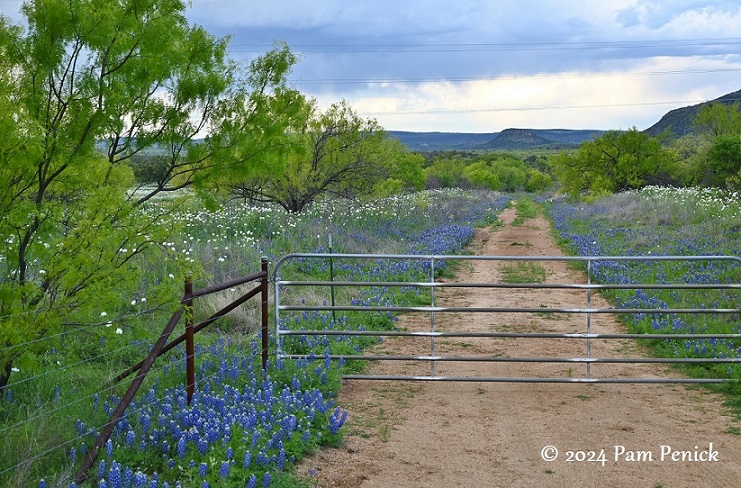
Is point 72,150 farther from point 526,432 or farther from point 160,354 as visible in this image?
point 526,432

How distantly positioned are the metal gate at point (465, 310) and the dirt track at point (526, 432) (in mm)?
212

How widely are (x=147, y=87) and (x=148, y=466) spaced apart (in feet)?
11.6

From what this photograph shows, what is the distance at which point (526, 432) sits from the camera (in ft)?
23.4

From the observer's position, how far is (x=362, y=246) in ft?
61.0

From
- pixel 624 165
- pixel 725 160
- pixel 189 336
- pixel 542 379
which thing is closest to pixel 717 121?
pixel 624 165

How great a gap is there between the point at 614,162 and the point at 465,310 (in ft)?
168

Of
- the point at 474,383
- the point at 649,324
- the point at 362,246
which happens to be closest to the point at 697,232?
the point at 362,246

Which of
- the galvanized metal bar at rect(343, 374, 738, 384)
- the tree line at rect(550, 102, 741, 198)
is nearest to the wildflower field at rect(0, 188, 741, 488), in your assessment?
the galvanized metal bar at rect(343, 374, 738, 384)

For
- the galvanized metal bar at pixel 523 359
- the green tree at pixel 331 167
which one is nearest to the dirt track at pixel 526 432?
the galvanized metal bar at pixel 523 359

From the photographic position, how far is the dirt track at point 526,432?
6.07m

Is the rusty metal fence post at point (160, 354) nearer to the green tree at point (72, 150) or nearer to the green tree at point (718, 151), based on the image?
the green tree at point (72, 150)

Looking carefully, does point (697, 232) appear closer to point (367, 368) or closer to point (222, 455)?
point (367, 368)

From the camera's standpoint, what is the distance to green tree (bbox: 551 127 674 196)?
182 feet

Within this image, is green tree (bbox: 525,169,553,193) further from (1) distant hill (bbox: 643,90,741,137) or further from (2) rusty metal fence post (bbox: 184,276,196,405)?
(2) rusty metal fence post (bbox: 184,276,196,405)
